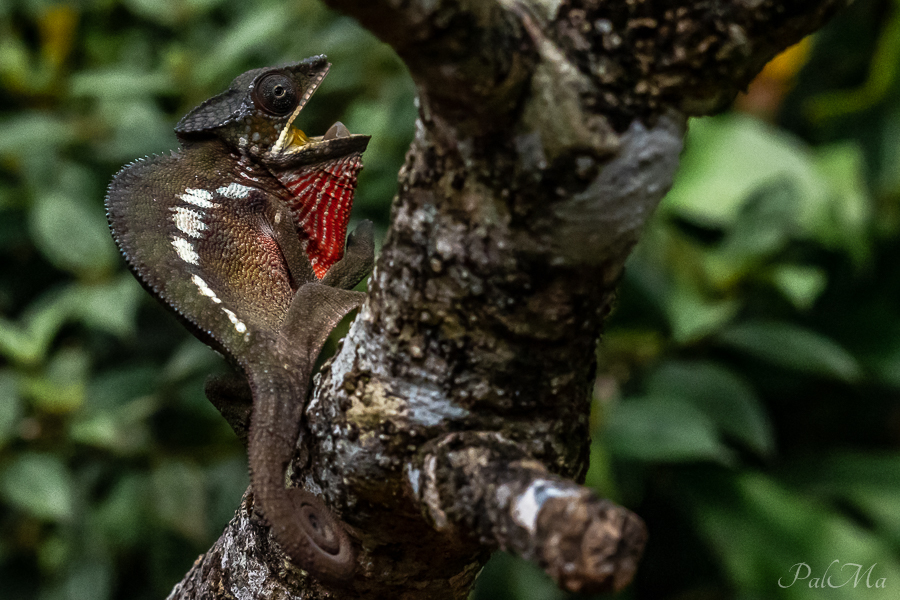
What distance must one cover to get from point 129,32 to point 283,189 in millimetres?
2147

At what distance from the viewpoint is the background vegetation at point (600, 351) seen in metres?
1.99

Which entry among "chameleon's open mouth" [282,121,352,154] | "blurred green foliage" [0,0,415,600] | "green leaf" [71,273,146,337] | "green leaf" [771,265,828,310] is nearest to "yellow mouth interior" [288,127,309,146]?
"chameleon's open mouth" [282,121,352,154]

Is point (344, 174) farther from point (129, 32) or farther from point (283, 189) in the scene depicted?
point (129, 32)

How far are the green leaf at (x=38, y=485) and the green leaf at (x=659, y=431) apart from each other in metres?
1.29

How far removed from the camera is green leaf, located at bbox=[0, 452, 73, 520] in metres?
1.83

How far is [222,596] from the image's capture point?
0.76 metres

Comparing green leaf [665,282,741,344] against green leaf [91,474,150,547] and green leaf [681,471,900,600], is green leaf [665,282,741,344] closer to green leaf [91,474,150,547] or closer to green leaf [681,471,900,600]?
green leaf [681,471,900,600]

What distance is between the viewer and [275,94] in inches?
40.4

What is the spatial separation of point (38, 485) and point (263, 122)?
1.28 metres

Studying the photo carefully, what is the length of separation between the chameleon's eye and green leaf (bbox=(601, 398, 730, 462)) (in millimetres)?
1227

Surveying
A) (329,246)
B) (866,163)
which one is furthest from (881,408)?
(329,246)

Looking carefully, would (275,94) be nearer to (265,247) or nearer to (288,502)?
(265,247)

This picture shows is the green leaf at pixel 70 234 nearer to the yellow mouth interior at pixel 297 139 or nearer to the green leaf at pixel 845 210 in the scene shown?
the yellow mouth interior at pixel 297 139

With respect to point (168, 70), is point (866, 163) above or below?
below
